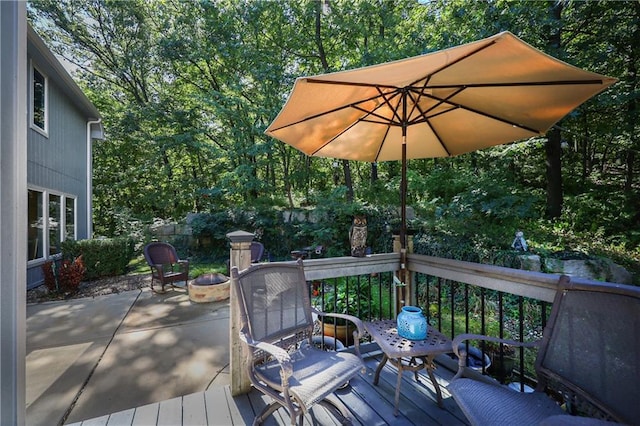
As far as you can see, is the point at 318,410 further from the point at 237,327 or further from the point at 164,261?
the point at 164,261

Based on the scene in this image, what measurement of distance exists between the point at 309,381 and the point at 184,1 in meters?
12.8

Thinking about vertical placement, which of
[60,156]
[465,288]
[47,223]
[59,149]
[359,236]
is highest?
[59,149]

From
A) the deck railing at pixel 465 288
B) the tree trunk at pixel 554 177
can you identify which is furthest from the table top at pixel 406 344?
the tree trunk at pixel 554 177

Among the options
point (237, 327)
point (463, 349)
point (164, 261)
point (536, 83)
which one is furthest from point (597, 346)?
point (164, 261)

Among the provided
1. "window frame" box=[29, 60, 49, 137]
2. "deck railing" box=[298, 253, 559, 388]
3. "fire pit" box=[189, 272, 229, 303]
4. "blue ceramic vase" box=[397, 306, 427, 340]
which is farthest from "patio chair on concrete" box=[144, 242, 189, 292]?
"blue ceramic vase" box=[397, 306, 427, 340]

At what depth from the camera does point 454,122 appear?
2.74 m

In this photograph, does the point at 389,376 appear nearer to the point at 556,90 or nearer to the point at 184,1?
the point at 556,90

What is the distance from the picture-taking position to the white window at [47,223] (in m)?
5.86

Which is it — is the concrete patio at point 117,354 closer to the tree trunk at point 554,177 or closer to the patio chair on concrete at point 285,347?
the patio chair on concrete at point 285,347

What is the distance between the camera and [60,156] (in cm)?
720

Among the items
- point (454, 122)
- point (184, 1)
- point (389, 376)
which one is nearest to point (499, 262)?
point (454, 122)

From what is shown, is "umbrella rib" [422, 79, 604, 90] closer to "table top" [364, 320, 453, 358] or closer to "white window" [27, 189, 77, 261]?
"table top" [364, 320, 453, 358]

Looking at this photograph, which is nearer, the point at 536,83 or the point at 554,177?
the point at 536,83

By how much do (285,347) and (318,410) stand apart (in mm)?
462
